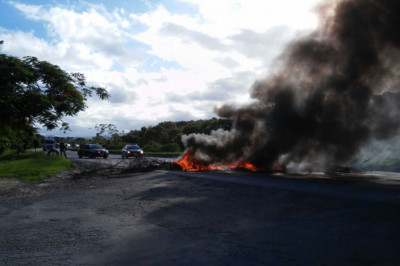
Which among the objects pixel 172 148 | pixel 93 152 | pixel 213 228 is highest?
pixel 172 148

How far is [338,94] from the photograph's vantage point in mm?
17344

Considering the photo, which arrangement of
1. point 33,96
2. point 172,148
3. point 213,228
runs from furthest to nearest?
point 172,148 < point 33,96 < point 213,228

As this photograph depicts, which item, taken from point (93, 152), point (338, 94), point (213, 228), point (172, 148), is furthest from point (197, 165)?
point (172, 148)

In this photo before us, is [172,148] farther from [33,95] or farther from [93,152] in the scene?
→ [33,95]

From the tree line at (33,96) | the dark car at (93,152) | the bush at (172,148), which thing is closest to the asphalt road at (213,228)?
the tree line at (33,96)

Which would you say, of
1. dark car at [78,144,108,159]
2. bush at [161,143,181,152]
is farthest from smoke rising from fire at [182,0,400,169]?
bush at [161,143,181,152]

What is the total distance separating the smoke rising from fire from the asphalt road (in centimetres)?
785

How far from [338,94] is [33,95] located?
14585mm

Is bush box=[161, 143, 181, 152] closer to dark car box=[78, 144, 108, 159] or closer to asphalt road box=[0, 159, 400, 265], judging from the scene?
dark car box=[78, 144, 108, 159]

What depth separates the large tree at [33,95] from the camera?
1555cm

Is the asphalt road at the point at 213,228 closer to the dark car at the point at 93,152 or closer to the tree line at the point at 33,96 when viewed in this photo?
the tree line at the point at 33,96

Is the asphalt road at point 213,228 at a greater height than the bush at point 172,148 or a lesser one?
lesser

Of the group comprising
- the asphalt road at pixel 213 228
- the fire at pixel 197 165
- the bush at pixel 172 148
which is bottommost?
the asphalt road at pixel 213 228

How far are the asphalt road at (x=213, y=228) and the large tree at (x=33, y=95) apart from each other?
23.3 ft
